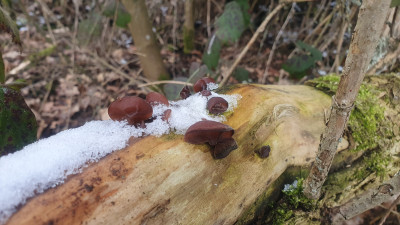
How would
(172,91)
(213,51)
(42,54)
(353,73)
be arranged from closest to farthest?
(353,73) → (172,91) → (213,51) → (42,54)

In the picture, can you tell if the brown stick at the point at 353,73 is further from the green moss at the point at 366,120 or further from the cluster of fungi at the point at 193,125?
the green moss at the point at 366,120

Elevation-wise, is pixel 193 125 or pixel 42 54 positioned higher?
pixel 193 125

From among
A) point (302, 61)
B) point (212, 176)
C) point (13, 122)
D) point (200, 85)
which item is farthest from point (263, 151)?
point (302, 61)

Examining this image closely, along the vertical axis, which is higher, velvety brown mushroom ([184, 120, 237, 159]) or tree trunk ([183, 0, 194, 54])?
velvety brown mushroom ([184, 120, 237, 159])

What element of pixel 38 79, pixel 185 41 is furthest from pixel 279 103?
pixel 38 79

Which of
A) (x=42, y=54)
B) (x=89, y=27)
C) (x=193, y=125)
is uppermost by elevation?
(x=193, y=125)

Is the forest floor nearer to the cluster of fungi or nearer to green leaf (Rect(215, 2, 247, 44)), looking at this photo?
green leaf (Rect(215, 2, 247, 44))

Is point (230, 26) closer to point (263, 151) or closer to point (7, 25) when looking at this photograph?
point (263, 151)

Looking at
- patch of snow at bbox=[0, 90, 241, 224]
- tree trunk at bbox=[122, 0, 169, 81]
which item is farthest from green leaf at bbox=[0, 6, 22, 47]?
tree trunk at bbox=[122, 0, 169, 81]

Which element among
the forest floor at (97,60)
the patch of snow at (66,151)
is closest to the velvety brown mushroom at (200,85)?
the patch of snow at (66,151)
